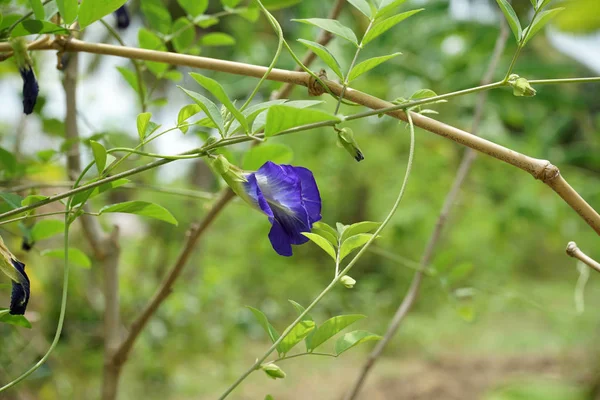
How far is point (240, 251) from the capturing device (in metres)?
3.65

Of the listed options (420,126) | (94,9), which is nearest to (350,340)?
(420,126)

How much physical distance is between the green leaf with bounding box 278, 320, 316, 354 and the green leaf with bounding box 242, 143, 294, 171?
0.64ft

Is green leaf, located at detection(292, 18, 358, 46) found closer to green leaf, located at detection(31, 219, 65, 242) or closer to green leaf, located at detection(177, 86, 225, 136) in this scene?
green leaf, located at detection(177, 86, 225, 136)

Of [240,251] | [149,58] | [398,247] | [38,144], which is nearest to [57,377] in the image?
[38,144]

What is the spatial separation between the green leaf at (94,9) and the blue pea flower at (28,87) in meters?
0.06

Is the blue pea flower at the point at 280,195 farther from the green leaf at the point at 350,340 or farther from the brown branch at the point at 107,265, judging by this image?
the brown branch at the point at 107,265

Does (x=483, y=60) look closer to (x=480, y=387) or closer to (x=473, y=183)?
(x=473, y=183)

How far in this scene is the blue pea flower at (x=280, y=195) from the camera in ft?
0.99

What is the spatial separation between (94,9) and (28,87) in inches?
3.1

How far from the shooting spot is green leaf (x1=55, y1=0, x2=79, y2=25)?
1.11 ft

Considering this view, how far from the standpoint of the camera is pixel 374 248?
1.09m

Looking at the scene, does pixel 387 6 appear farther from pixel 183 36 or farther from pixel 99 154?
pixel 183 36

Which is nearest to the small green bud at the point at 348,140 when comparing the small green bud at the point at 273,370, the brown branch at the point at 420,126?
the brown branch at the point at 420,126

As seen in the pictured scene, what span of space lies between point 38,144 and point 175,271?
1.32m
